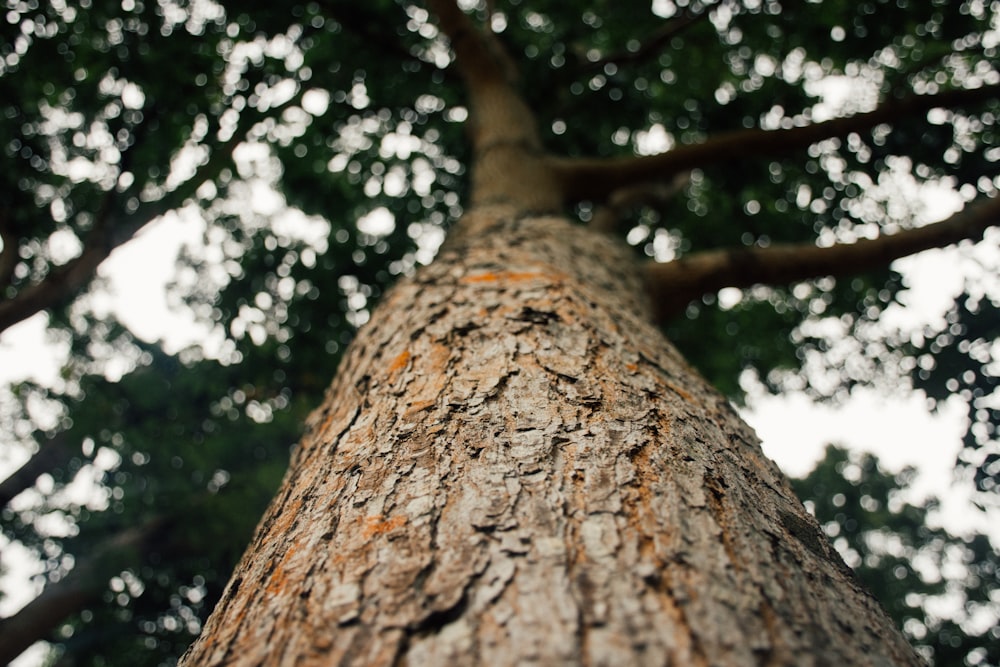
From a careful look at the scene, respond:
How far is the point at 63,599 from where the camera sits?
5785 mm

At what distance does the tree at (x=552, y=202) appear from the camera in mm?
1129

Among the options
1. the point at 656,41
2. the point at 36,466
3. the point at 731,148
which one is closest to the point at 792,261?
the point at 731,148

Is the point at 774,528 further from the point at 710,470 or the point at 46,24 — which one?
the point at 46,24

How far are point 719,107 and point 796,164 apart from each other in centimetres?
103

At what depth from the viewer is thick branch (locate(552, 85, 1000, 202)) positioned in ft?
13.1

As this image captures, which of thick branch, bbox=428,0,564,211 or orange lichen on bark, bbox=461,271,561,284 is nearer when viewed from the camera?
orange lichen on bark, bbox=461,271,561,284

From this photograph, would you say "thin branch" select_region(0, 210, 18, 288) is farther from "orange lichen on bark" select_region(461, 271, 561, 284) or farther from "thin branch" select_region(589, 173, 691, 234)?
"thin branch" select_region(589, 173, 691, 234)

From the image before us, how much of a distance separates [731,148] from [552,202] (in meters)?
1.49

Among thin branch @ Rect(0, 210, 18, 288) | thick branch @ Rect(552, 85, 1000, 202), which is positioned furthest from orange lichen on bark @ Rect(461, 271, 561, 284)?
thin branch @ Rect(0, 210, 18, 288)

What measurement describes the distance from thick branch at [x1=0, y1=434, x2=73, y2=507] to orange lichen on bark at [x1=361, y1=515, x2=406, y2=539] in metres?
7.17

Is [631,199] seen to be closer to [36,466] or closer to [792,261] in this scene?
[792,261]

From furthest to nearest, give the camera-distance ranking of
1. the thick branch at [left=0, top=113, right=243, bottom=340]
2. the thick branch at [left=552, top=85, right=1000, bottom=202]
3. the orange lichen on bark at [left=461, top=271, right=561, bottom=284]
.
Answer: the thick branch at [left=0, top=113, right=243, bottom=340] < the thick branch at [left=552, top=85, right=1000, bottom=202] < the orange lichen on bark at [left=461, top=271, right=561, bottom=284]

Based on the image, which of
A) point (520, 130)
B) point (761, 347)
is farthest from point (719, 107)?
point (761, 347)

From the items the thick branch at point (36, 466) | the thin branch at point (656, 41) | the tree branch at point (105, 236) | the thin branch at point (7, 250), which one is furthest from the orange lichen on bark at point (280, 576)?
the thick branch at point (36, 466)
